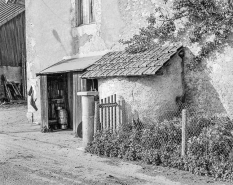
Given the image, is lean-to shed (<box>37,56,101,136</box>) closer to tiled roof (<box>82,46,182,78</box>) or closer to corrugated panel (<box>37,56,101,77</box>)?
corrugated panel (<box>37,56,101,77</box>)

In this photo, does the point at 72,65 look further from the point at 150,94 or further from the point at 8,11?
the point at 8,11

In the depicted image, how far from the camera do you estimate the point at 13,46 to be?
926 inches

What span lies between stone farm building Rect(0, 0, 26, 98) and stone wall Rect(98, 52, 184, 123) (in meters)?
15.3

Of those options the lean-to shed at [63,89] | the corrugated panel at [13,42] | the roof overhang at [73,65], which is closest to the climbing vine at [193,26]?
the roof overhang at [73,65]

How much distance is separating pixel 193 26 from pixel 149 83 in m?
2.18

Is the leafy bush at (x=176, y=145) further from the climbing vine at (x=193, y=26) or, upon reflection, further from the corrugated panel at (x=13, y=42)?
the corrugated panel at (x=13, y=42)

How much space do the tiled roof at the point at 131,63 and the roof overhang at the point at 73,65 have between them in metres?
0.56

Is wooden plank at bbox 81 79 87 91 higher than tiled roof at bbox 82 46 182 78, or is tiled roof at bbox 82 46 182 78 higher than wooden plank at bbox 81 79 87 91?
tiled roof at bbox 82 46 182 78

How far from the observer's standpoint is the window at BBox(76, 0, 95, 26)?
509 inches

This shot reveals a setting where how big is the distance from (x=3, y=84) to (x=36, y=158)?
50.0 ft

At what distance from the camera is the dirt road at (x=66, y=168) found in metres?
6.26

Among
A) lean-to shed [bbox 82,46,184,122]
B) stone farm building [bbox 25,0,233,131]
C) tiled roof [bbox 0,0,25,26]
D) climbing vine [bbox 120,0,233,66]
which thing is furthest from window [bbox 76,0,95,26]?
tiled roof [bbox 0,0,25,26]

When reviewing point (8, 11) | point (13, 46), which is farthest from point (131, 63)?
point (8, 11)

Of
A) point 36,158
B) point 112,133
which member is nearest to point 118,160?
point 112,133
